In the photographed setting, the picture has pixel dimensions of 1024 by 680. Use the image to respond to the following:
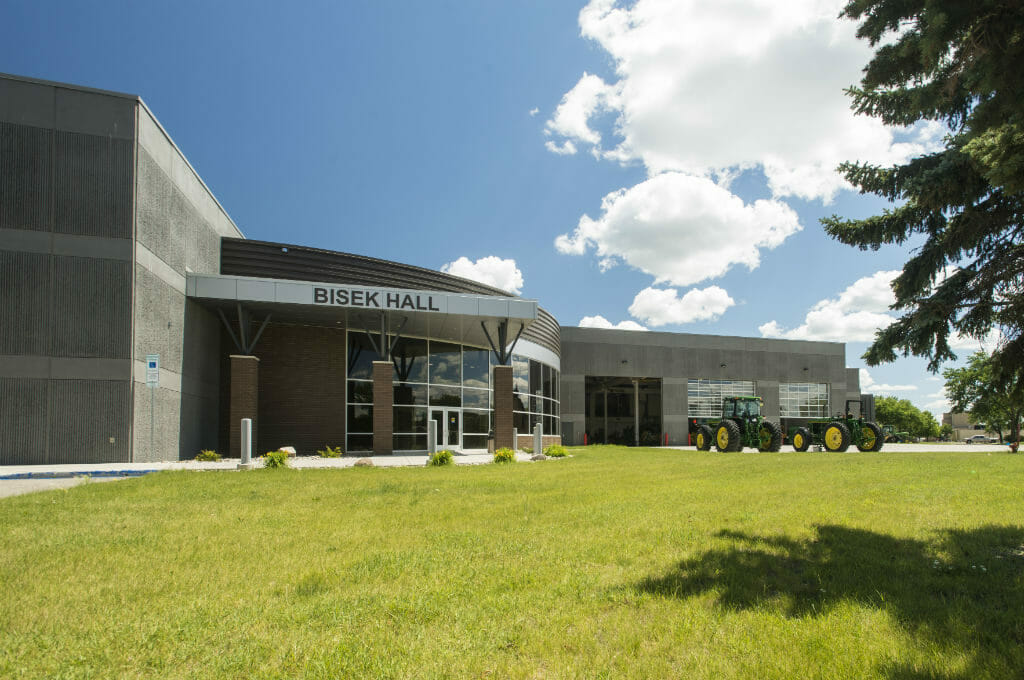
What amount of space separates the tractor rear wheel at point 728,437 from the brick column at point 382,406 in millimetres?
13007

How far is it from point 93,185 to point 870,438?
95.0 ft

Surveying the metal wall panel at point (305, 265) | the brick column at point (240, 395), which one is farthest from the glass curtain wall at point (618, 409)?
the brick column at point (240, 395)

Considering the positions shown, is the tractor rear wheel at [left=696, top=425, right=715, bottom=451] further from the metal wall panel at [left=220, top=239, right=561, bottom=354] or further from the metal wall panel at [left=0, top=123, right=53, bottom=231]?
the metal wall panel at [left=0, top=123, right=53, bottom=231]

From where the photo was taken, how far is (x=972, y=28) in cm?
399

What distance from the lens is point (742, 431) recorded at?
1032 inches

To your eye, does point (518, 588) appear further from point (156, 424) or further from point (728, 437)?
point (728, 437)

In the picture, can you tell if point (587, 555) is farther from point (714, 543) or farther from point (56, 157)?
point (56, 157)

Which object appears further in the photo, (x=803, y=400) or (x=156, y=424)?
(x=803, y=400)

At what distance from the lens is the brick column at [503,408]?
24031 mm

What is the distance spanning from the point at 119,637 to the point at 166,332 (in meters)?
17.4

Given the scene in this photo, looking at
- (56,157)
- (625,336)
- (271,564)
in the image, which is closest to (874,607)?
(271,564)

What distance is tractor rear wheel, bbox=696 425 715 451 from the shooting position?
27.4 metres

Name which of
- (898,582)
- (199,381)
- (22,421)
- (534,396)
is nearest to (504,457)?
(199,381)

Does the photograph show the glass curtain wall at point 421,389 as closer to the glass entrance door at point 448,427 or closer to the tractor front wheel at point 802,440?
the glass entrance door at point 448,427
